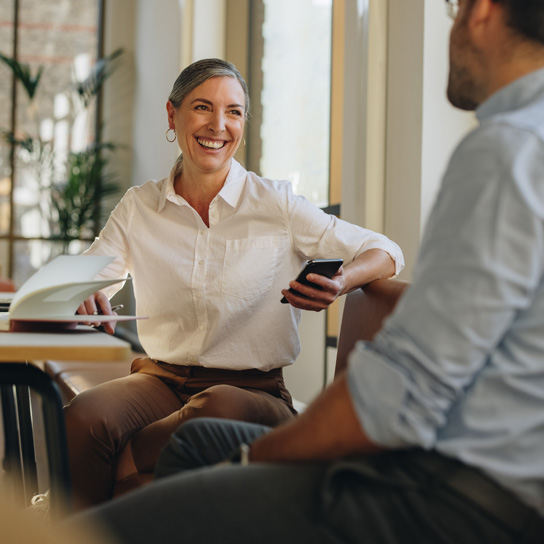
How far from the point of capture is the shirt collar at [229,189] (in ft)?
6.63

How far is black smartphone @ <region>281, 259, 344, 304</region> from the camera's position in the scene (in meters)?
1.54

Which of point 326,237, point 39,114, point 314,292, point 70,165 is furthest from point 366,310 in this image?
point 39,114

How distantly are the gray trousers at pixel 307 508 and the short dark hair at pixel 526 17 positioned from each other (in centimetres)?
51

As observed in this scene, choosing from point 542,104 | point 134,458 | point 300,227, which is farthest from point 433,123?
point 542,104

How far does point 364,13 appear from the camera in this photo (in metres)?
2.75

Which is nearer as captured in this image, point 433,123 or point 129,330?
point 433,123

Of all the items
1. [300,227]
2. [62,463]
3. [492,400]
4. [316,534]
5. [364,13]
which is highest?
[364,13]

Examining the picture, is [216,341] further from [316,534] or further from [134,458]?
[316,534]

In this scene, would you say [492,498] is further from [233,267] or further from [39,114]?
[39,114]

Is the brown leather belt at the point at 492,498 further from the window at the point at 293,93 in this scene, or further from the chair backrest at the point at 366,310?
the window at the point at 293,93

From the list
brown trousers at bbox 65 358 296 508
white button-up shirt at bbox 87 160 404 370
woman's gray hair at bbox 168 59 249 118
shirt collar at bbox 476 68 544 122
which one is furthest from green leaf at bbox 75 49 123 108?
shirt collar at bbox 476 68 544 122

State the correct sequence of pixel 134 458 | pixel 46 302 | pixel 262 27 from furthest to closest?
pixel 262 27 < pixel 134 458 < pixel 46 302

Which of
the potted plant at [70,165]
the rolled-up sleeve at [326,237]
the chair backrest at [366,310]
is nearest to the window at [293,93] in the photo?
the rolled-up sleeve at [326,237]

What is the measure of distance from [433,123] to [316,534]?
A: 1924 mm
